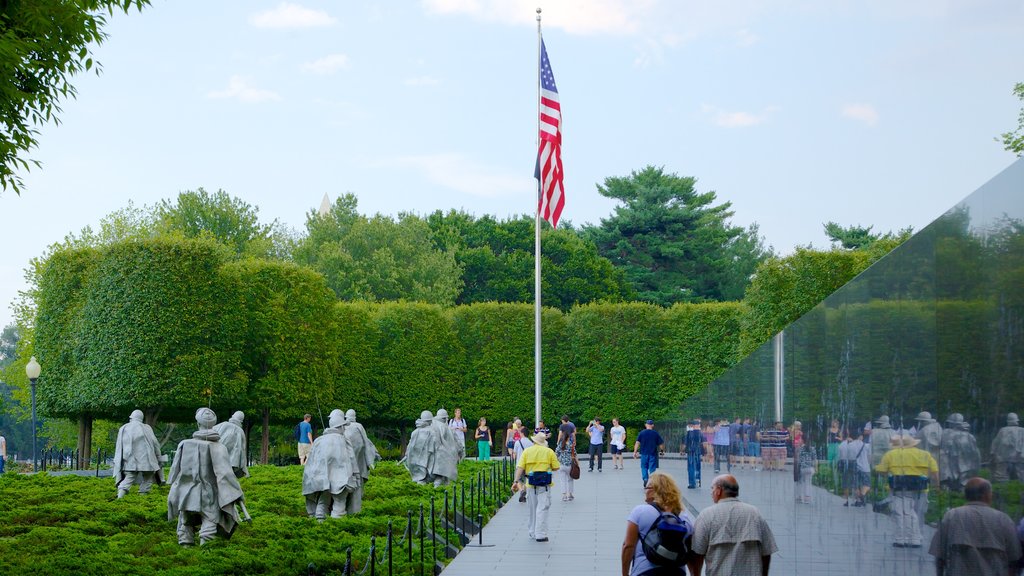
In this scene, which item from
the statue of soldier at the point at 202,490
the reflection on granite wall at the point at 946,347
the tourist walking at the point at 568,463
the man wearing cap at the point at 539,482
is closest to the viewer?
the reflection on granite wall at the point at 946,347

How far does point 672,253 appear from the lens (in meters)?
73.6

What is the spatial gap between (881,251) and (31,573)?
152ft

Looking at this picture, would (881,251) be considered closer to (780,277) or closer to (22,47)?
(780,277)

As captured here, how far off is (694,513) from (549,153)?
49.3 feet

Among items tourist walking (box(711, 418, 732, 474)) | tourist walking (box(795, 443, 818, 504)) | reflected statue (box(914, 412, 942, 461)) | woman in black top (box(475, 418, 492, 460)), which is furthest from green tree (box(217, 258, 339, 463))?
reflected statue (box(914, 412, 942, 461))

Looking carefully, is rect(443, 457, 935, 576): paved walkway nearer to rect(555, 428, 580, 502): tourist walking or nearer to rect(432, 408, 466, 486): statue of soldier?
rect(555, 428, 580, 502): tourist walking

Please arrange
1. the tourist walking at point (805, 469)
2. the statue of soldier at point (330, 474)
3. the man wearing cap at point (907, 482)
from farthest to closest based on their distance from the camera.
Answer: the statue of soldier at point (330, 474) < the tourist walking at point (805, 469) < the man wearing cap at point (907, 482)

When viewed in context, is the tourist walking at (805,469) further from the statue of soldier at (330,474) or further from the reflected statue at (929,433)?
the statue of soldier at (330,474)

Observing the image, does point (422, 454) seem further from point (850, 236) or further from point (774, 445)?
point (850, 236)

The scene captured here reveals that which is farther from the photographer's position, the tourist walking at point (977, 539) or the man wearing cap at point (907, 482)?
the man wearing cap at point (907, 482)

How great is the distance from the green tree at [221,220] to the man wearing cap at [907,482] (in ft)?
217

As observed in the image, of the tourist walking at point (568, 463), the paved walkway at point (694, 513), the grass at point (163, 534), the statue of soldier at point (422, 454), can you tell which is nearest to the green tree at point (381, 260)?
the statue of soldier at point (422, 454)

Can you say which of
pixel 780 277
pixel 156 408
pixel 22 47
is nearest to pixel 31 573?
pixel 22 47

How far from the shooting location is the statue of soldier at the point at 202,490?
54.0ft
